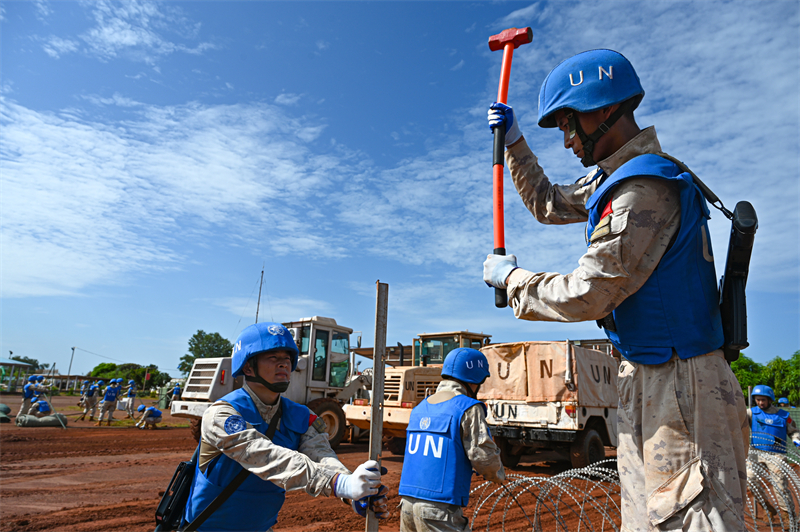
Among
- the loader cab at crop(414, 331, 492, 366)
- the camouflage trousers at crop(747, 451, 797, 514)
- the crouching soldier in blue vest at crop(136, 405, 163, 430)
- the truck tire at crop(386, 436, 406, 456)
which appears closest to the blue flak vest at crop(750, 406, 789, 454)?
the camouflage trousers at crop(747, 451, 797, 514)

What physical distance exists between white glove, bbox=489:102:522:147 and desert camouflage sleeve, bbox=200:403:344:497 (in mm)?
1935

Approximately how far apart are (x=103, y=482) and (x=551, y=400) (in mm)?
8641

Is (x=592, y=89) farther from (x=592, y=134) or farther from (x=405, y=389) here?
(x=405, y=389)

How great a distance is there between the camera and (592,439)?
1038 centimetres

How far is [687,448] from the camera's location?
1.70m

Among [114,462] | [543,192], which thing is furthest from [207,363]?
[543,192]

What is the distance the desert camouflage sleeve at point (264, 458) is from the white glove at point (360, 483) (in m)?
0.07

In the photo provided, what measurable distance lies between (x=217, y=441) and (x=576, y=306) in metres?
1.94

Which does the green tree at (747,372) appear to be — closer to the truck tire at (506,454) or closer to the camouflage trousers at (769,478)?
the truck tire at (506,454)

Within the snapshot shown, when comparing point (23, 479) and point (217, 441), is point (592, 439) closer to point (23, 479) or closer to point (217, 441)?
point (217, 441)

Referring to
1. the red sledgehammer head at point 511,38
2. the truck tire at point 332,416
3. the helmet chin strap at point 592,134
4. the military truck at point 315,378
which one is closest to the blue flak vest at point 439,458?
the helmet chin strap at point 592,134

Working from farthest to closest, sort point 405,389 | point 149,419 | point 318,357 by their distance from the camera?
1. point 149,419
2. point 318,357
3. point 405,389

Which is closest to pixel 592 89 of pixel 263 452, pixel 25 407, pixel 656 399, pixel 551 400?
pixel 656 399

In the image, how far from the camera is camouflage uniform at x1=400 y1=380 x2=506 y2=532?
3.64 m
